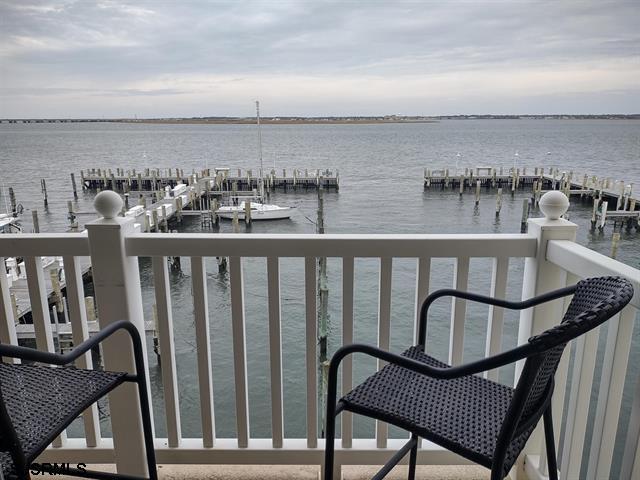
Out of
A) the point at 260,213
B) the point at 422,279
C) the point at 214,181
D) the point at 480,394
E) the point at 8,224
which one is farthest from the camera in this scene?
the point at 214,181

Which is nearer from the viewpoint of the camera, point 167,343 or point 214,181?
point 167,343

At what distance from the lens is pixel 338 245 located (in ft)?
4.47

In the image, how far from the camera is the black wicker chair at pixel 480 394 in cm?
73

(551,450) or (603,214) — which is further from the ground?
(551,450)

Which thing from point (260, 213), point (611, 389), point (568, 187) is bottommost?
point (260, 213)

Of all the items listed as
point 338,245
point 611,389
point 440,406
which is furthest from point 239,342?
point 611,389

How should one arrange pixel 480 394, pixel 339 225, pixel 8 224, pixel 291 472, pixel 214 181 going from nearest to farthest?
pixel 480 394 → pixel 291 472 → pixel 8 224 → pixel 339 225 → pixel 214 181

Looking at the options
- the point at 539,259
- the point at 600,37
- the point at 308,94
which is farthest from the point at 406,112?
the point at 539,259

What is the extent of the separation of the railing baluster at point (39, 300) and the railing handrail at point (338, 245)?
13.5 inches

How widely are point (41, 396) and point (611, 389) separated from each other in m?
1.35

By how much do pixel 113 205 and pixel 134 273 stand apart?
24 cm

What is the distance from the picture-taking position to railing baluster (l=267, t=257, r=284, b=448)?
142 centimetres

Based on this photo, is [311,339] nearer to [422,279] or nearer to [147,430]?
[422,279]

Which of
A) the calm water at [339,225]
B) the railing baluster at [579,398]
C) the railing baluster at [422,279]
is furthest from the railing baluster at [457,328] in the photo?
the calm water at [339,225]
